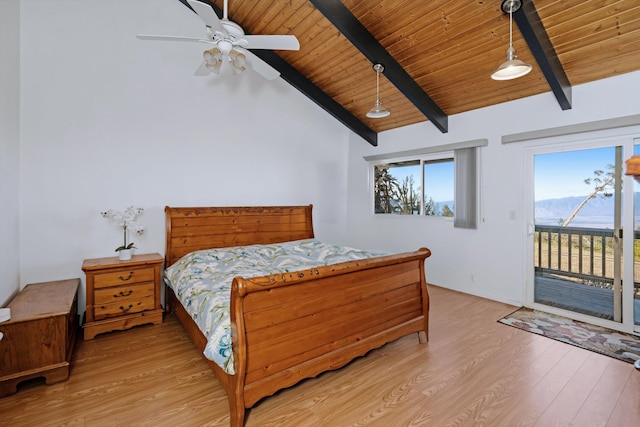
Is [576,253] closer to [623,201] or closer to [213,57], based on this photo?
[623,201]

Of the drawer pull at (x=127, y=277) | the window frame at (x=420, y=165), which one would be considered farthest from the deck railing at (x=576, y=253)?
the drawer pull at (x=127, y=277)

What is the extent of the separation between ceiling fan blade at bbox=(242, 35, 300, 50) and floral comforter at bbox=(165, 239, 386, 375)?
197 cm

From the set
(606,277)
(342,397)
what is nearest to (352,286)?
(342,397)

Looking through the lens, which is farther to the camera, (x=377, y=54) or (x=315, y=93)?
(x=315, y=93)

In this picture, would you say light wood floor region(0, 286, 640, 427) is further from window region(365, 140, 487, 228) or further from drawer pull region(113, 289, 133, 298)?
window region(365, 140, 487, 228)

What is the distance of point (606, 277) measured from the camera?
11.1 ft

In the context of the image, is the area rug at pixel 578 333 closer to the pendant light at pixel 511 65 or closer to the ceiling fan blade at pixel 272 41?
the pendant light at pixel 511 65

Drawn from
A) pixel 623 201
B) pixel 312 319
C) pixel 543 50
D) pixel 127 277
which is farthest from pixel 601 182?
pixel 127 277

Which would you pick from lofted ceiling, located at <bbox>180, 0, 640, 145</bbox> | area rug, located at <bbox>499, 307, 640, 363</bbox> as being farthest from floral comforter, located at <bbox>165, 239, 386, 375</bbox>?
lofted ceiling, located at <bbox>180, 0, 640, 145</bbox>

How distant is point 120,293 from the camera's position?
3041 mm

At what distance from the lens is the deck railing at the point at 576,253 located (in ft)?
11.0

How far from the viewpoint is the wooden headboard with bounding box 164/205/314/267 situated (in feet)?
12.0

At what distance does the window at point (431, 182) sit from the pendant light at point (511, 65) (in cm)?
176

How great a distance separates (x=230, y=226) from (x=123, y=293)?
1414 mm
